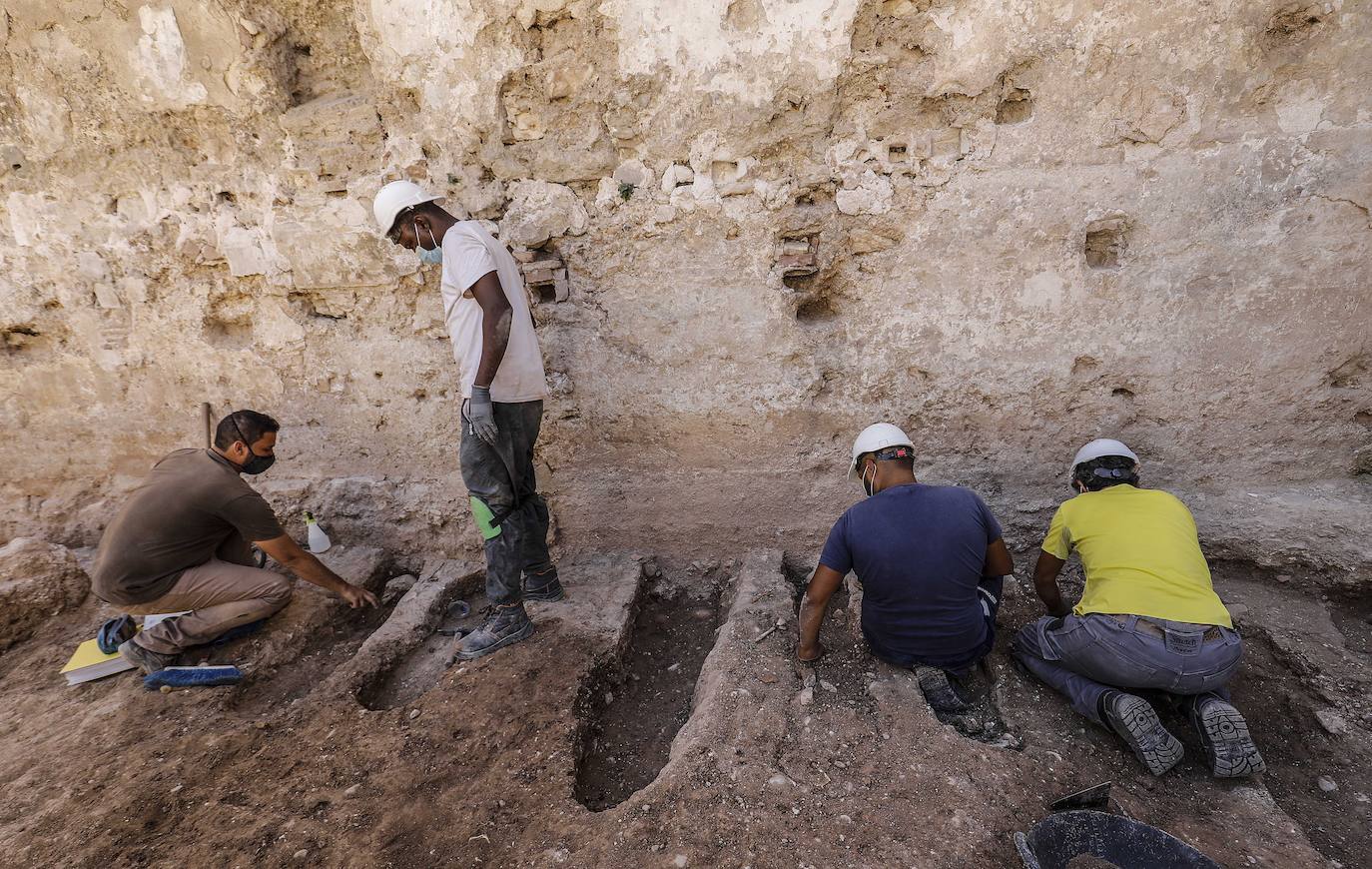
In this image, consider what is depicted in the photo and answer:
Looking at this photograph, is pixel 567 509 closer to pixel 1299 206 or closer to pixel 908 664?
pixel 908 664

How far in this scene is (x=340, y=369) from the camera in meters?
3.38

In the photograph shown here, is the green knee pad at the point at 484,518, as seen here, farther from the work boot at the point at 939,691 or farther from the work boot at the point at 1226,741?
the work boot at the point at 1226,741

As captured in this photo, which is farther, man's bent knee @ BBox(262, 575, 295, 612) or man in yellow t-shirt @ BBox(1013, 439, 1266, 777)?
man's bent knee @ BBox(262, 575, 295, 612)

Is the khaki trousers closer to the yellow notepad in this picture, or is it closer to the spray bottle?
the yellow notepad

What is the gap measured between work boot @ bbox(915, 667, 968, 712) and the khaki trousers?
2.81 m

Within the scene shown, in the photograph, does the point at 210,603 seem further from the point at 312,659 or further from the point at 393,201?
the point at 393,201

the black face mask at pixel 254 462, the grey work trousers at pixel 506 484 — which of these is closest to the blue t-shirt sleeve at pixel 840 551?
the grey work trousers at pixel 506 484

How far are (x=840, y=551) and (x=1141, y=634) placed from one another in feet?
3.25

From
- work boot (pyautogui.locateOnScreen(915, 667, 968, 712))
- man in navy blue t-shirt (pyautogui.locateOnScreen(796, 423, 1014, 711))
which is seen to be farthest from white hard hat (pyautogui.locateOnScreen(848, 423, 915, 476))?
work boot (pyautogui.locateOnScreen(915, 667, 968, 712))

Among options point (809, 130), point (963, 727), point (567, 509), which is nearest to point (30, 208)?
point (567, 509)

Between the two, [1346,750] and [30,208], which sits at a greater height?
[30,208]

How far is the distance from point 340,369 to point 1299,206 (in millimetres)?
4354

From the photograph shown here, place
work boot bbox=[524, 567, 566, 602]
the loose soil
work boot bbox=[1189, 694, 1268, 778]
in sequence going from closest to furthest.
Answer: the loose soil
work boot bbox=[1189, 694, 1268, 778]
work boot bbox=[524, 567, 566, 602]

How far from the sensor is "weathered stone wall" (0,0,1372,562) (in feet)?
8.59
